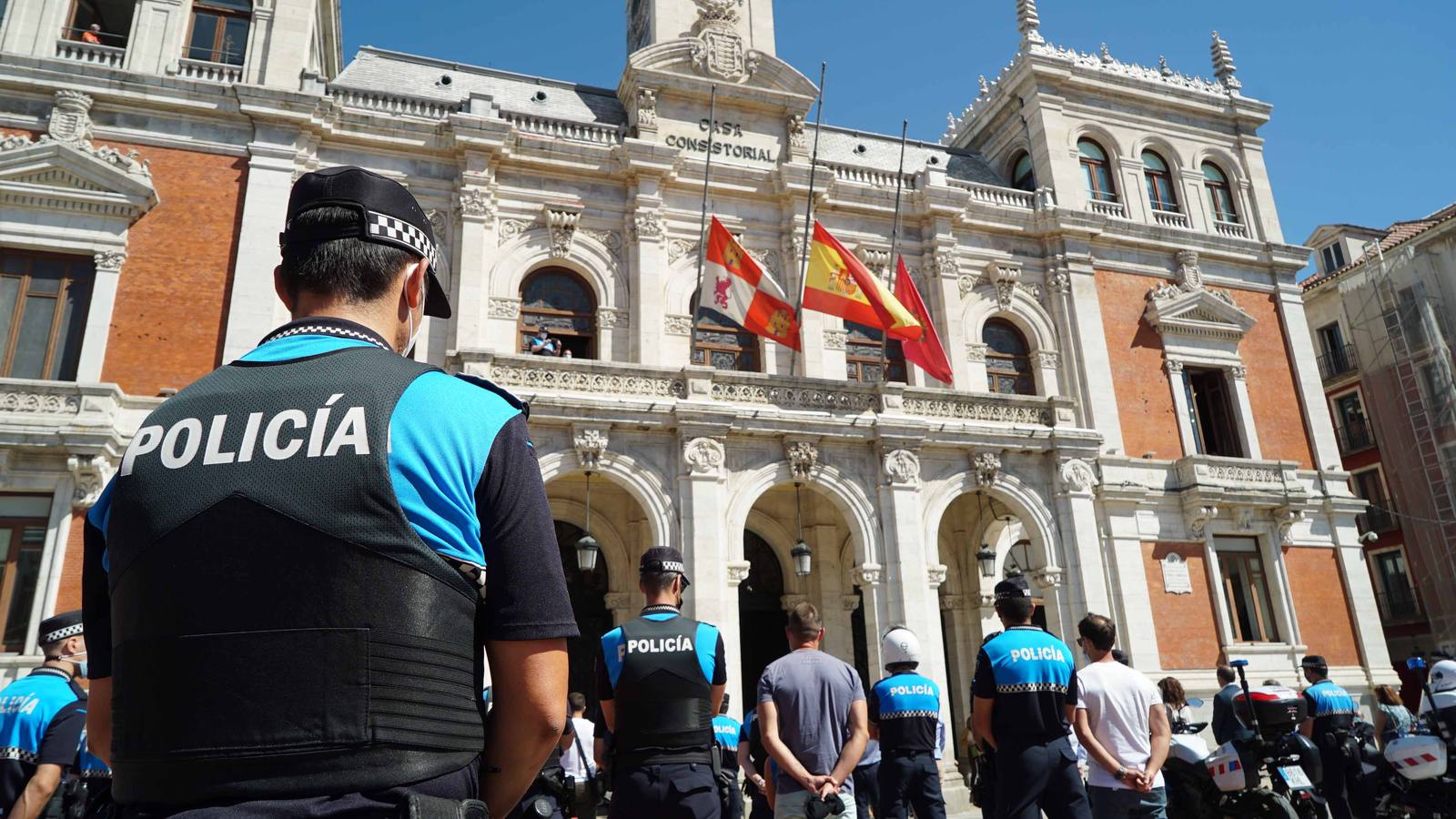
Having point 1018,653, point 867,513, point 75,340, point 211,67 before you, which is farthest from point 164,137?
point 1018,653

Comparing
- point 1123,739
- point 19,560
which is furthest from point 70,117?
point 1123,739

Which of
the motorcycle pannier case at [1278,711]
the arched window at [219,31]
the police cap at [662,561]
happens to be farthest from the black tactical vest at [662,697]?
the arched window at [219,31]

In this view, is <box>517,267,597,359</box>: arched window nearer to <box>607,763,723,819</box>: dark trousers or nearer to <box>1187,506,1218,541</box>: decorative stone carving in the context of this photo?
<box>1187,506,1218,541</box>: decorative stone carving

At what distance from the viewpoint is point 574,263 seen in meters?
18.1

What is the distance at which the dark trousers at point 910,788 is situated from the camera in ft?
21.2

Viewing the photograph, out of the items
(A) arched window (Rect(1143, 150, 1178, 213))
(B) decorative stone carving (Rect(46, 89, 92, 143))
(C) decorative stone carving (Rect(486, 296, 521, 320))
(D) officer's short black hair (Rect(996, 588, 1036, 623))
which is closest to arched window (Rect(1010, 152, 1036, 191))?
(A) arched window (Rect(1143, 150, 1178, 213))

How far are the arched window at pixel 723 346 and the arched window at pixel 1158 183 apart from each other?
11.7m

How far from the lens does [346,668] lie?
150 cm

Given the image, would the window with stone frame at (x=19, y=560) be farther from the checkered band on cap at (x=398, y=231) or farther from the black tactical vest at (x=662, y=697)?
the checkered band on cap at (x=398, y=231)

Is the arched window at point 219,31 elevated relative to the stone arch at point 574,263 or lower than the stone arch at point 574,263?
elevated

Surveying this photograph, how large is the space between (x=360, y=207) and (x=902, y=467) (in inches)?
597

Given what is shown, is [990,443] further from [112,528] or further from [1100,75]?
[112,528]

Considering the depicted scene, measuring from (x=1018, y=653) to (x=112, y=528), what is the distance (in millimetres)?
5101

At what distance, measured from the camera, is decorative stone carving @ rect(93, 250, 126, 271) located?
15180mm
